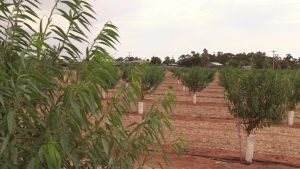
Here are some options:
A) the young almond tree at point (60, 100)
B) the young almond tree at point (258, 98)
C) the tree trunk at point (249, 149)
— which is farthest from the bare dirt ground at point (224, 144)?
the young almond tree at point (60, 100)

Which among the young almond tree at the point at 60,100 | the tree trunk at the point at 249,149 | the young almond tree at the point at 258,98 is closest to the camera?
the young almond tree at the point at 60,100

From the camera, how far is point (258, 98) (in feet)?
35.5

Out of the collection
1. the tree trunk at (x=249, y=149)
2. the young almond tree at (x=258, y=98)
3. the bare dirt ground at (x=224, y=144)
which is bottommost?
the bare dirt ground at (x=224, y=144)

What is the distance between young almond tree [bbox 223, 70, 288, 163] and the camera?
35.0 ft

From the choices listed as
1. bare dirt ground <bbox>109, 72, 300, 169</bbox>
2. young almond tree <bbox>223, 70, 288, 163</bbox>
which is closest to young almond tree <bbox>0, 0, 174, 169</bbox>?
bare dirt ground <bbox>109, 72, 300, 169</bbox>

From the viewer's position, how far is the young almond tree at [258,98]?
1068 centimetres

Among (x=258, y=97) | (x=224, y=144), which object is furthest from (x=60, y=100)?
(x=224, y=144)

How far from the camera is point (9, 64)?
98.0 inches

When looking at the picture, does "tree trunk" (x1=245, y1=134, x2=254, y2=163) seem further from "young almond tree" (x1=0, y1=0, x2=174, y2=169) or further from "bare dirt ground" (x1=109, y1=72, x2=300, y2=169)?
"young almond tree" (x1=0, y1=0, x2=174, y2=169)

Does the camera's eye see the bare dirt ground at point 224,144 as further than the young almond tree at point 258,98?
Yes

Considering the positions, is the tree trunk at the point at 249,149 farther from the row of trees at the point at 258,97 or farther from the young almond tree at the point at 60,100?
the young almond tree at the point at 60,100

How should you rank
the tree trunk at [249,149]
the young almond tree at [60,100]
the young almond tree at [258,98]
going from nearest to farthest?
the young almond tree at [60,100] → the young almond tree at [258,98] → the tree trunk at [249,149]

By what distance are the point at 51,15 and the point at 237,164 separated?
9.07 m

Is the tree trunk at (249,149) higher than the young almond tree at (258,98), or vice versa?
the young almond tree at (258,98)
